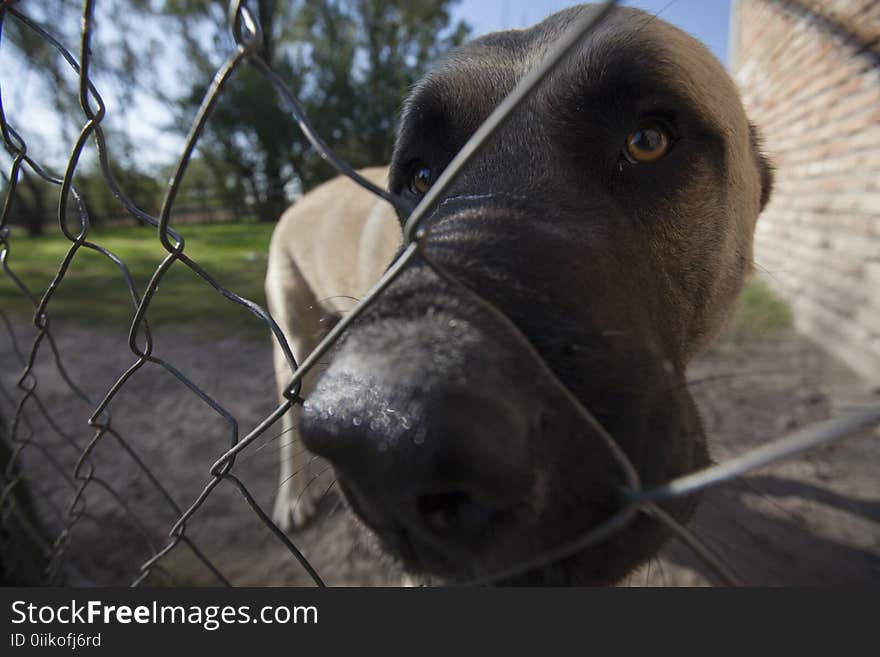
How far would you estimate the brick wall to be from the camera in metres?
2.93

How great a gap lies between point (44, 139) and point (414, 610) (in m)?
21.4

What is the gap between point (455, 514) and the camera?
73 centimetres

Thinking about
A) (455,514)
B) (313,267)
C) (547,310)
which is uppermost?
(547,310)

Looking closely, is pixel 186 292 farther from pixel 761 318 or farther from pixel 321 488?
pixel 761 318

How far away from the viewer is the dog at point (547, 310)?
0.69 m

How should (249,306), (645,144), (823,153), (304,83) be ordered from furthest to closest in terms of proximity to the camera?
(304,83) < (823,153) < (645,144) < (249,306)

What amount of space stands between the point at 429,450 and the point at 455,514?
0.15 meters

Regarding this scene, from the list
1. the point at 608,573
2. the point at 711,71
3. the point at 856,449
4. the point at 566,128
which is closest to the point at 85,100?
the point at 566,128

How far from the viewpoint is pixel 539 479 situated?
74 centimetres

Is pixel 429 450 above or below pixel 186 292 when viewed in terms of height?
above

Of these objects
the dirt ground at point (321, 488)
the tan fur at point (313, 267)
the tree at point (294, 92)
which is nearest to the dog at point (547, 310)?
the dirt ground at point (321, 488)

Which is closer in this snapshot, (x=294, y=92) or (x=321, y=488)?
(x=321, y=488)

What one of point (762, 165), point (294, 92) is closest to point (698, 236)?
point (762, 165)

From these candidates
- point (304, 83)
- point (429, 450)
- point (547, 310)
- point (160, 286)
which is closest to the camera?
point (429, 450)
